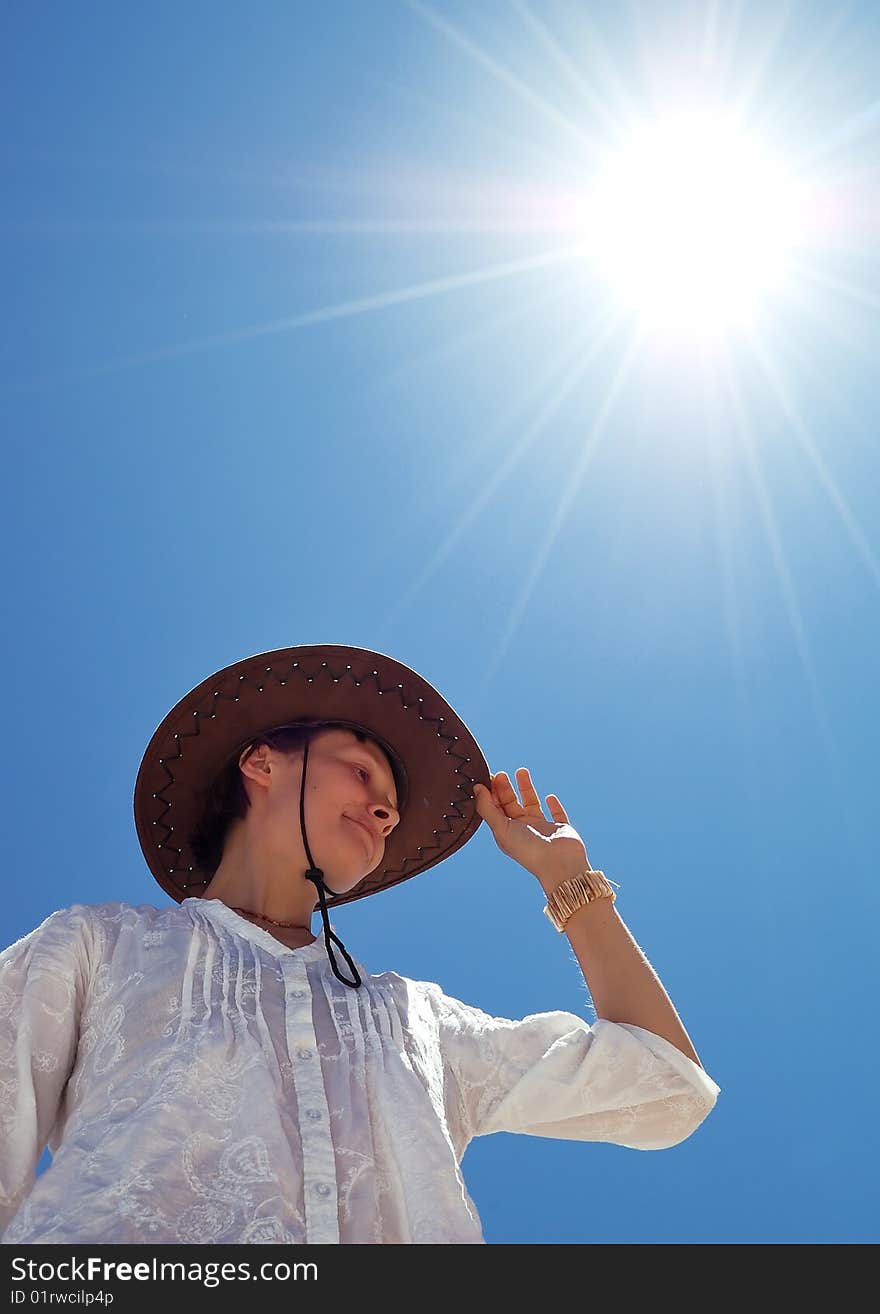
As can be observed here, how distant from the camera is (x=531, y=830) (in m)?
3.11

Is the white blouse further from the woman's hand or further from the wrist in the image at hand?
the woman's hand

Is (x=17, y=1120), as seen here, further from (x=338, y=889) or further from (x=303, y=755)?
(x=303, y=755)

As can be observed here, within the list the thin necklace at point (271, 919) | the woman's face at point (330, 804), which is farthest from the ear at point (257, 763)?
the thin necklace at point (271, 919)

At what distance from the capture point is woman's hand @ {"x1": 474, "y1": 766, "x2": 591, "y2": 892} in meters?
2.93

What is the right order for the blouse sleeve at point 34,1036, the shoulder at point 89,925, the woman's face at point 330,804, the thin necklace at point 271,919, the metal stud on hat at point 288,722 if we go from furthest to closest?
the metal stud on hat at point 288,722
the woman's face at point 330,804
the thin necklace at point 271,919
the shoulder at point 89,925
the blouse sleeve at point 34,1036

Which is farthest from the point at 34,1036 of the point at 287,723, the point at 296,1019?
the point at 287,723

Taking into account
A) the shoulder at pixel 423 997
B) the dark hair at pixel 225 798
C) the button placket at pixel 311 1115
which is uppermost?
the dark hair at pixel 225 798

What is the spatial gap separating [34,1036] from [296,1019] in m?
0.54

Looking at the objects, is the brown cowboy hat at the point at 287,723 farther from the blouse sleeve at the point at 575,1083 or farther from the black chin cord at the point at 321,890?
the blouse sleeve at the point at 575,1083

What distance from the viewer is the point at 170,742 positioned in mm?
3285

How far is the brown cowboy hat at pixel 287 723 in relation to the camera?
130 inches

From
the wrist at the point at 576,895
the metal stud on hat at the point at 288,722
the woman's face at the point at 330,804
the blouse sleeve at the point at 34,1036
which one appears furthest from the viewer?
the metal stud on hat at the point at 288,722

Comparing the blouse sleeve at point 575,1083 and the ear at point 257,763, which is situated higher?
the ear at point 257,763

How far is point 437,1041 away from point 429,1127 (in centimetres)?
44
